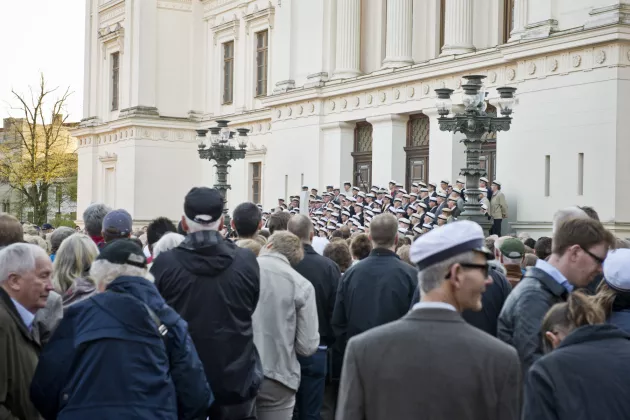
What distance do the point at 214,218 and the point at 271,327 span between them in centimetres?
135

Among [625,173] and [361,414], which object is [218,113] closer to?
[625,173]

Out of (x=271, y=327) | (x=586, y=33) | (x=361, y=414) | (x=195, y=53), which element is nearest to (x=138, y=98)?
(x=195, y=53)

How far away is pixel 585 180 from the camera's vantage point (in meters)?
20.7

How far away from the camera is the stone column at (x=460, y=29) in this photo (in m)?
A: 25.5

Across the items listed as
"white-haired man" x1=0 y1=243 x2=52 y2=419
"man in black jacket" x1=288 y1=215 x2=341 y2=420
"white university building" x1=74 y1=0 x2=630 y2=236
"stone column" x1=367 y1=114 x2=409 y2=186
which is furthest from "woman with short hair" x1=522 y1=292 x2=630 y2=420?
"stone column" x1=367 y1=114 x2=409 y2=186

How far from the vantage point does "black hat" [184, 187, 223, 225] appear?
632 centimetres

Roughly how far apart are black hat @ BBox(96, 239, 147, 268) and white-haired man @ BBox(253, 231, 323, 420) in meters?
2.33

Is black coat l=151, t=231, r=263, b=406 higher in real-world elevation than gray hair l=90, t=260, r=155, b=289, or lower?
lower

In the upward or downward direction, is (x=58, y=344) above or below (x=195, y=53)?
below

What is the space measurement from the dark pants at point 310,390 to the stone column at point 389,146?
1963cm

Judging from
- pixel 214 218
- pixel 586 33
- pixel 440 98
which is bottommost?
pixel 214 218

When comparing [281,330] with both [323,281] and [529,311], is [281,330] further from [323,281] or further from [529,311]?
[529,311]

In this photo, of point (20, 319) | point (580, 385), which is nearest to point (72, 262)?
point (20, 319)

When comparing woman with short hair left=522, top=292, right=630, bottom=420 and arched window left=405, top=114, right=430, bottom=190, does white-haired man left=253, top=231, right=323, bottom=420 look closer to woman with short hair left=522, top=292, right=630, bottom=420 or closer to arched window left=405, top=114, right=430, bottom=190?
woman with short hair left=522, top=292, right=630, bottom=420
